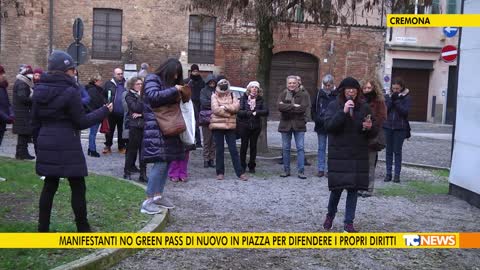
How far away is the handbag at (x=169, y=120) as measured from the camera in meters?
7.27

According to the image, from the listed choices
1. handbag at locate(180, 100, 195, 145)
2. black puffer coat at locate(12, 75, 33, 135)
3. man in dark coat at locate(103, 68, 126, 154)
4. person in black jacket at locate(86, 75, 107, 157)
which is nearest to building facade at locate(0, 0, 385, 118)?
man in dark coat at locate(103, 68, 126, 154)

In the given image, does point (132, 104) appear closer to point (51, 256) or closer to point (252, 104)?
point (252, 104)

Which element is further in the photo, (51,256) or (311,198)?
(311,198)

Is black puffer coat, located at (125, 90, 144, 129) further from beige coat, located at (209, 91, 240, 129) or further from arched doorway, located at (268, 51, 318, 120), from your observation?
arched doorway, located at (268, 51, 318, 120)

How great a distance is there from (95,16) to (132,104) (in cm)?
1886

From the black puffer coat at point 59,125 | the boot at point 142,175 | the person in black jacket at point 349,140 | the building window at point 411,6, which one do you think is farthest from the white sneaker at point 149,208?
the building window at point 411,6

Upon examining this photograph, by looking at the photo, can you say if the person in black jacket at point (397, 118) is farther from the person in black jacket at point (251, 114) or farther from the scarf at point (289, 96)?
the person in black jacket at point (251, 114)

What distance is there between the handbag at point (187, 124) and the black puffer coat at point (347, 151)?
178 cm

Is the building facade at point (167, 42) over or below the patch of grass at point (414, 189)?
over

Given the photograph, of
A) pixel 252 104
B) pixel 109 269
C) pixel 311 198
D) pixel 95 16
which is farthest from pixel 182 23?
pixel 109 269

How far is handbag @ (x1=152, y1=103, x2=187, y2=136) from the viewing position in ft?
23.8

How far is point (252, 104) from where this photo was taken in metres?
11.0

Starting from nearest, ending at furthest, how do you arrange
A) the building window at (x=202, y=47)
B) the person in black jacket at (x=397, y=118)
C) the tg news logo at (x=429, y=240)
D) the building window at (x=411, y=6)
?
the tg news logo at (x=429, y=240) < the person in black jacket at (x=397, y=118) < the building window at (x=411, y=6) < the building window at (x=202, y=47)

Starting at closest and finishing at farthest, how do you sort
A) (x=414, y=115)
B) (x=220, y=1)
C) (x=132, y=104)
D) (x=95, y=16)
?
1. (x=132, y=104)
2. (x=220, y=1)
3. (x=95, y=16)
4. (x=414, y=115)
